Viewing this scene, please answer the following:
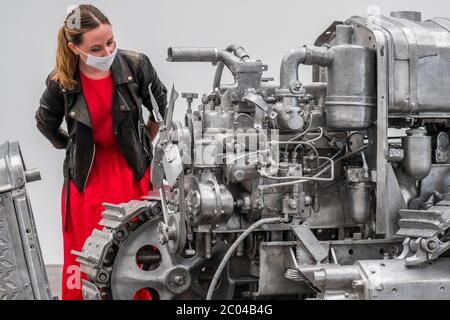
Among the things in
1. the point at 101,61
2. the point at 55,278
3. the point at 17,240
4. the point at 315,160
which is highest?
the point at 101,61

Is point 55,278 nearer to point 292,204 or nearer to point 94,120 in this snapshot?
point 94,120

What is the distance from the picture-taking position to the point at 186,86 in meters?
5.30

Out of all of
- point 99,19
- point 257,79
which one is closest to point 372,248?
point 257,79

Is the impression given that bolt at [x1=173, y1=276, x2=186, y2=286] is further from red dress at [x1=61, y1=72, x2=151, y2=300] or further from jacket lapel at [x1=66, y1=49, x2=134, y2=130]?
jacket lapel at [x1=66, y1=49, x2=134, y2=130]

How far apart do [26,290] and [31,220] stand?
247 millimetres

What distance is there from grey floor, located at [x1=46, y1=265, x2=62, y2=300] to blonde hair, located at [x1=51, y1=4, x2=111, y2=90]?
1648mm

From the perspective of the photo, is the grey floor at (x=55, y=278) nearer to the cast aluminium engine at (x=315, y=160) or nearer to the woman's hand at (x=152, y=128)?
the woman's hand at (x=152, y=128)

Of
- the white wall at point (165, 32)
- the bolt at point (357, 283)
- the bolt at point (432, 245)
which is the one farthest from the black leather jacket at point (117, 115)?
the bolt at point (432, 245)

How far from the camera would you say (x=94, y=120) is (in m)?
3.89

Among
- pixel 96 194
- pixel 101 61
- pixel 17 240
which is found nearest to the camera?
pixel 17 240

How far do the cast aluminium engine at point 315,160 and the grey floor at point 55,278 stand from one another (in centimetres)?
153

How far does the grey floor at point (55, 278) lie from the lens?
5.07 meters

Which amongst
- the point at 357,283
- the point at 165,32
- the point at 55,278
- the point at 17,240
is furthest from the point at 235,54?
the point at 55,278

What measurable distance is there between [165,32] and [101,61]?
1454 mm
